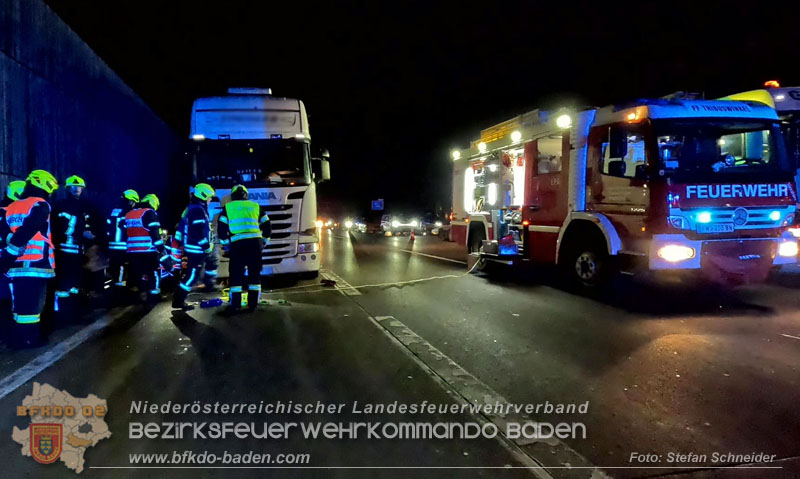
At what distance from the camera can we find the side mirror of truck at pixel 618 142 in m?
8.38

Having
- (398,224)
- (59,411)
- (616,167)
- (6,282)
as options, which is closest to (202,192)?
(6,282)

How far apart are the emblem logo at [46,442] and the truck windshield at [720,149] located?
745cm

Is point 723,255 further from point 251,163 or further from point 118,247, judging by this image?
point 118,247

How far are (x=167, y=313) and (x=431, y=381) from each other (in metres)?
4.80

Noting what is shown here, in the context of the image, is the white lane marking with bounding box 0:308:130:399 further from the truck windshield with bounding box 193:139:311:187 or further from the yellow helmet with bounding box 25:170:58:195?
the truck windshield with bounding box 193:139:311:187

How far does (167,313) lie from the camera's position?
324 inches

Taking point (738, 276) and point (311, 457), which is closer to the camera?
point (311, 457)

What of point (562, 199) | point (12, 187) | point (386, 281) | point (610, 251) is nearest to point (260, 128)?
point (386, 281)

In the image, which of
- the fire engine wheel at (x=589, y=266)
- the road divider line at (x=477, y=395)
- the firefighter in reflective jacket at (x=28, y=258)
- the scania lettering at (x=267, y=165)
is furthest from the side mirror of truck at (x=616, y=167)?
the firefighter in reflective jacket at (x=28, y=258)

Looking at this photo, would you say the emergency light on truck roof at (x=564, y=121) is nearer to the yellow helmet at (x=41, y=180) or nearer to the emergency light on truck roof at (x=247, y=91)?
the emergency light on truck roof at (x=247, y=91)

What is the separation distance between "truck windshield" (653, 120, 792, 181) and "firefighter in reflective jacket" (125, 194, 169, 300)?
24.4ft

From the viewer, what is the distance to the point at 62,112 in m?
11.1

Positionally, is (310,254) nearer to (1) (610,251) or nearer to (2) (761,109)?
(1) (610,251)

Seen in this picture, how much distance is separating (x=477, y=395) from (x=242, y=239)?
15.0 feet
